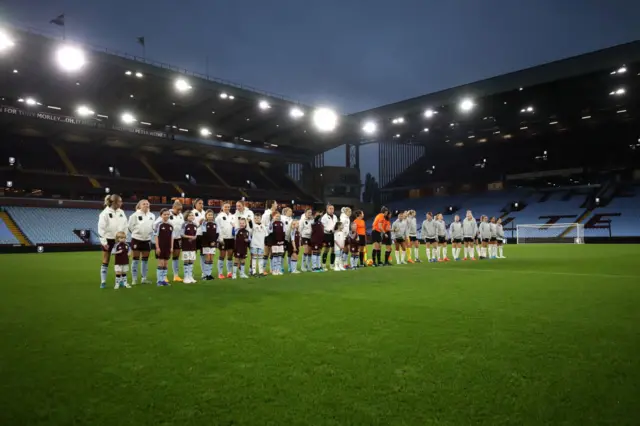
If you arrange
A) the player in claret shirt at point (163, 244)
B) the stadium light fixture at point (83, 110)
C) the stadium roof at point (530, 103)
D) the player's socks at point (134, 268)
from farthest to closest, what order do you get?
1. the stadium light fixture at point (83, 110)
2. the stadium roof at point (530, 103)
3. the player's socks at point (134, 268)
4. the player in claret shirt at point (163, 244)

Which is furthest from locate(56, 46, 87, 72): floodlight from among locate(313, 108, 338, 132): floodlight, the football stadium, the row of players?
the row of players

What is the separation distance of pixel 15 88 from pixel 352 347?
3936cm

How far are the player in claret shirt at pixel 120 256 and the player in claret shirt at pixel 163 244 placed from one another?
2.36ft

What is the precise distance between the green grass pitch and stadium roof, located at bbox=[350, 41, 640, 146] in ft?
90.6

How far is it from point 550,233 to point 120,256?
3744 cm

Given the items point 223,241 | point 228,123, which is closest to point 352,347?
point 223,241

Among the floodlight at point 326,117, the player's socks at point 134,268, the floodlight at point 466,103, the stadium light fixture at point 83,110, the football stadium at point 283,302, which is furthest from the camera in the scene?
the stadium light fixture at point 83,110

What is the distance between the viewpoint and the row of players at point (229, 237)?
31.5ft

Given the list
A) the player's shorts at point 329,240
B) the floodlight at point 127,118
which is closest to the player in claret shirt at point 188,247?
the player's shorts at point 329,240

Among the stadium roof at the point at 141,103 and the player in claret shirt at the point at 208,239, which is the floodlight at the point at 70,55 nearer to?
the stadium roof at the point at 141,103

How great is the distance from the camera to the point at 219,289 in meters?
9.24

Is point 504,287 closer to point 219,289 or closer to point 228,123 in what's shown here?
point 219,289

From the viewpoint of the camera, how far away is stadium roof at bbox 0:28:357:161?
102ft

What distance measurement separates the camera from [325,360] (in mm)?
4000
